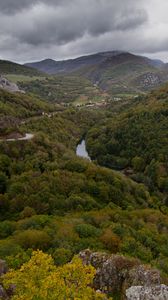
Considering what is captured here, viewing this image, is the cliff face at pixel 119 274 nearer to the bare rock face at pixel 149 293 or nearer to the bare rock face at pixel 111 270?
the bare rock face at pixel 111 270

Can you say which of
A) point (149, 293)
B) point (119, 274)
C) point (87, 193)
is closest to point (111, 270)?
point (119, 274)

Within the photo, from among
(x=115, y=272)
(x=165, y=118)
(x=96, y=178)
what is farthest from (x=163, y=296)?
(x=165, y=118)

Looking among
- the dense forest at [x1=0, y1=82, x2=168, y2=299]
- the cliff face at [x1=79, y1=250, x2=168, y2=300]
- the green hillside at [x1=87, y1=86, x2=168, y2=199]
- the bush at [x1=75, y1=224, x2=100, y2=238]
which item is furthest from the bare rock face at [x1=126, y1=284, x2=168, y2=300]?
the green hillside at [x1=87, y1=86, x2=168, y2=199]

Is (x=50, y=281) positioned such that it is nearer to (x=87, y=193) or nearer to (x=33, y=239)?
(x=33, y=239)

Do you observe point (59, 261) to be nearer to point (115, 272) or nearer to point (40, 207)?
point (115, 272)

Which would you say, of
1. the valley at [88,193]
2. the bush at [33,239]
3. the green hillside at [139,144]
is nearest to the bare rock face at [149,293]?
the valley at [88,193]
